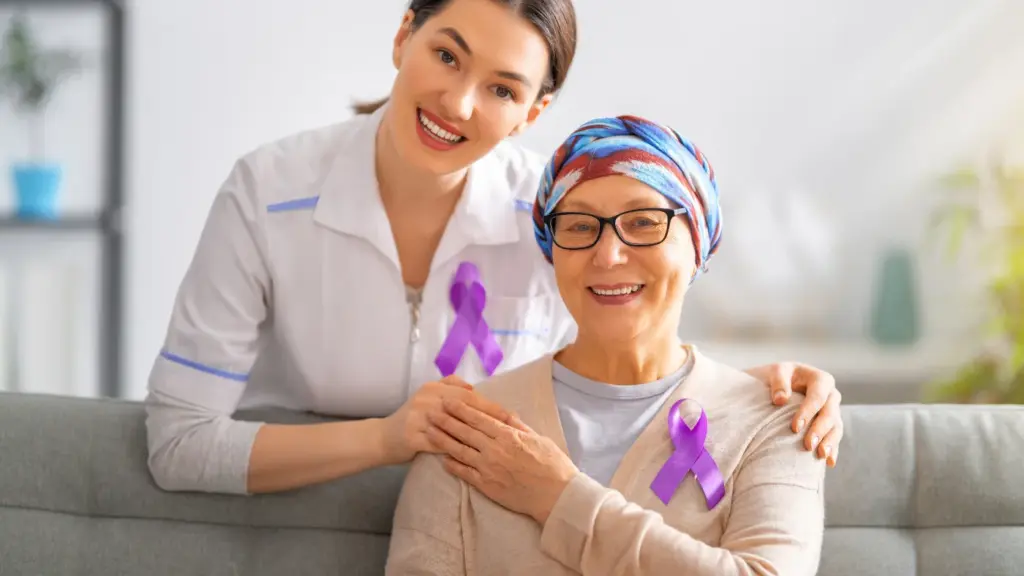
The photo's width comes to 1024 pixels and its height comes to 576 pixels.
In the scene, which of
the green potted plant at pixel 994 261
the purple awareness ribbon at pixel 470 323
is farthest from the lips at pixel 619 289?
the green potted plant at pixel 994 261

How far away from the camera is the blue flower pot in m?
3.76

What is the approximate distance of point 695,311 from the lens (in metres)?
3.67

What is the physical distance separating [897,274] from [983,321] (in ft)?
1.14

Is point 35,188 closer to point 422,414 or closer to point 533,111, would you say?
point 533,111

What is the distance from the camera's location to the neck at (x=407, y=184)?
200 centimetres

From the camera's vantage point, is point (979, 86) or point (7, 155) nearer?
point (979, 86)

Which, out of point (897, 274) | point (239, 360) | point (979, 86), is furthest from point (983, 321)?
point (239, 360)

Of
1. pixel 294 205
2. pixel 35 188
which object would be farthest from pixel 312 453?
pixel 35 188

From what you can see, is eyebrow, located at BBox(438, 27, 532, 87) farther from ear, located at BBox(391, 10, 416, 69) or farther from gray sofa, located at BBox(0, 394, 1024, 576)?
gray sofa, located at BBox(0, 394, 1024, 576)

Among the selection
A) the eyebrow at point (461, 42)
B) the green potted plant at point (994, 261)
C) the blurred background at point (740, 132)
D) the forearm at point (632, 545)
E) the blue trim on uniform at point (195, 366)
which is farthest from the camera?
the blurred background at point (740, 132)

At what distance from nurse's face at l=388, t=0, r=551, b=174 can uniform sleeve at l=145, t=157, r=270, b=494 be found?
331mm

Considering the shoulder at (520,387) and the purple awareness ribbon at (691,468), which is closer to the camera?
the purple awareness ribbon at (691,468)

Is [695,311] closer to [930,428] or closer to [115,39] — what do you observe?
[930,428]

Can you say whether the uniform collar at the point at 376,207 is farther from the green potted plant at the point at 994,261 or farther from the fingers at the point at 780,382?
the green potted plant at the point at 994,261
